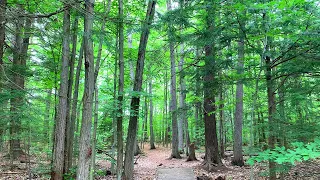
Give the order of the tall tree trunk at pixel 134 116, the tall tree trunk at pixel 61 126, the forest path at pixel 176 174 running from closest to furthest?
the tall tree trunk at pixel 61 126 → the tall tree trunk at pixel 134 116 → the forest path at pixel 176 174

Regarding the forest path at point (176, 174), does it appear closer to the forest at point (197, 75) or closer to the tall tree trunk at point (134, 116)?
the forest at point (197, 75)

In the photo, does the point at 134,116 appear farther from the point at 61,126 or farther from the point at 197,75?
the point at 197,75

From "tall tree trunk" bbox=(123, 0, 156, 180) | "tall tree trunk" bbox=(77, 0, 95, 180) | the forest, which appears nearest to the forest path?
the forest

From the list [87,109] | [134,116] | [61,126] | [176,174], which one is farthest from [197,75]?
[61,126]

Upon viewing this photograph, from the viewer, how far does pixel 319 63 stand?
5.21 m

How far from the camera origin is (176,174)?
8.93 m

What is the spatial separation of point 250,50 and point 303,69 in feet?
4.27

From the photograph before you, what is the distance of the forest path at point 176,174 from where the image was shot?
8.39 meters

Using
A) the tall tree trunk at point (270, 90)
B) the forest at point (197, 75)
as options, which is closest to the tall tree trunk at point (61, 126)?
the forest at point (197, 75)

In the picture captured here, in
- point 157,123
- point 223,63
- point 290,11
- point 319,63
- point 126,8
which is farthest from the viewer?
point 157,123

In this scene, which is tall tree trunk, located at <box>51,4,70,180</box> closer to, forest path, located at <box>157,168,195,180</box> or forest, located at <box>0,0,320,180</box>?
forest, located at <box>0,0,320,180</box>

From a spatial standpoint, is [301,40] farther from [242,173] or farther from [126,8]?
[126,8]

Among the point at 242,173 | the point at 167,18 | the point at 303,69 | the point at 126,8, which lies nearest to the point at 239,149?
the point at 242,173

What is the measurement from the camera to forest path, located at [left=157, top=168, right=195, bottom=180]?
8.39 meters
